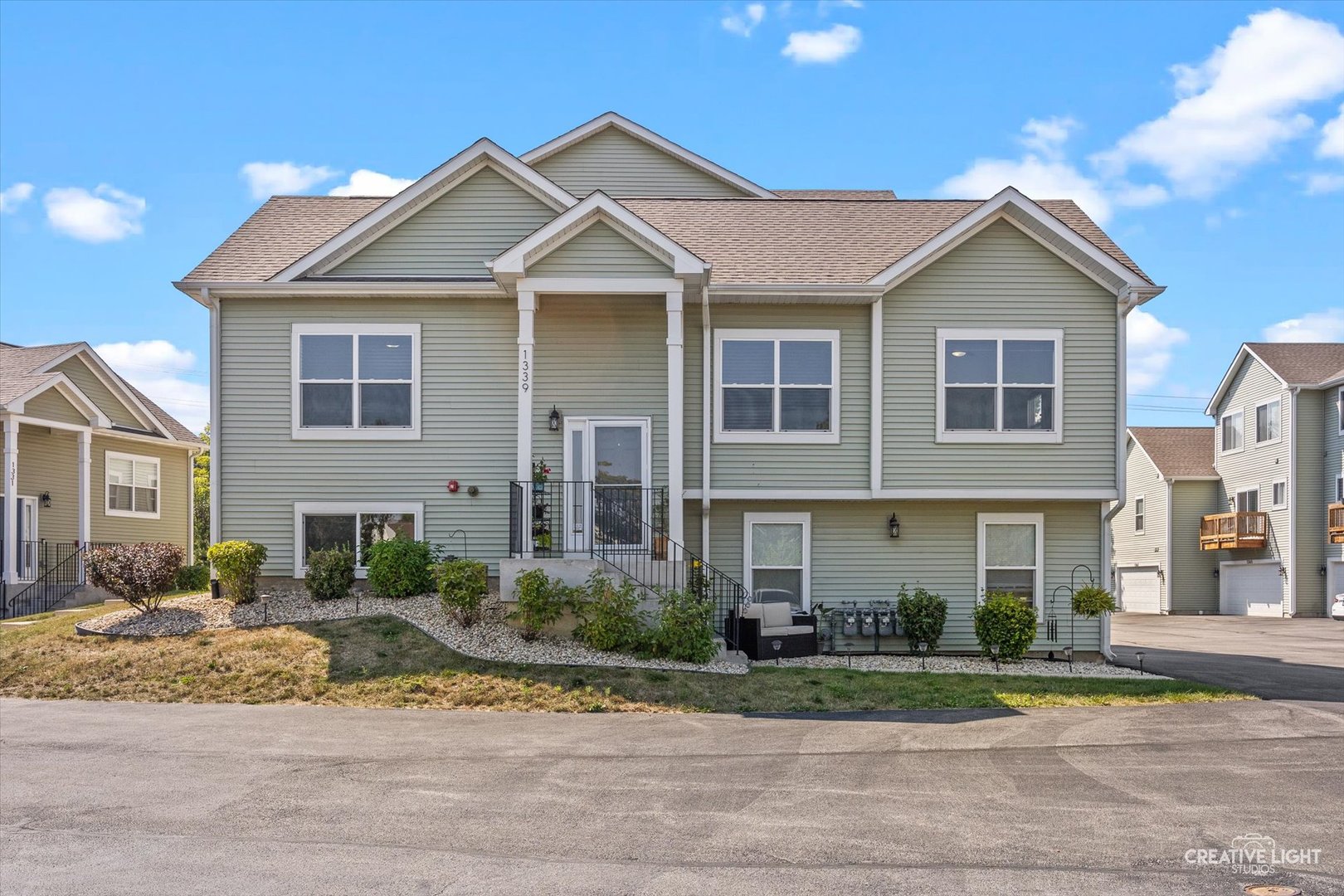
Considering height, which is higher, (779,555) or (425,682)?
(779,555)

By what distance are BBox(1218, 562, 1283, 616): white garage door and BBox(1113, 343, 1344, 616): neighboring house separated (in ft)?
0.14

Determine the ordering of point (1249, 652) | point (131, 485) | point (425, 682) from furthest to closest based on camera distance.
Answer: point (131, 485), point (1249, 652), point (425, 682)

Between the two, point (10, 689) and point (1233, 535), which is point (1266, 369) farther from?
point (10, 689)

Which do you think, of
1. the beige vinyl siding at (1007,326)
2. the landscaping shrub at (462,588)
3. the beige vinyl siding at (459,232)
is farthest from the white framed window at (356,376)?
the beige vinyl siding at (1007,326)

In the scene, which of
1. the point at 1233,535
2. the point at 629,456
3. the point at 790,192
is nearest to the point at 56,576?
the point at 629,456

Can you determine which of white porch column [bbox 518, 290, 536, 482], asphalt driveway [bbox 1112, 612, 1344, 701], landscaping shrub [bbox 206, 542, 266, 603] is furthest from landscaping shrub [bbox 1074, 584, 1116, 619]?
landscaping shrub [bbox 206, 542, 266, 603]

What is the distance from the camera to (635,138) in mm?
20953

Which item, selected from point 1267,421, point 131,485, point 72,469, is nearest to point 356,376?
point 72,469

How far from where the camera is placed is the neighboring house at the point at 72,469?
22.1 meters

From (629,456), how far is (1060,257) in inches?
287

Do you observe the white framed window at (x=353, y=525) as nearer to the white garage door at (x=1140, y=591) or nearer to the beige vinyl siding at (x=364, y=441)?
the beige vinyl siding at (x=364, y=441)

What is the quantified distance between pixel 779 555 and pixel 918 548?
216 centimetres

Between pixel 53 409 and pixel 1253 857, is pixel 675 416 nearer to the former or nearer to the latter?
pixel 1253 857

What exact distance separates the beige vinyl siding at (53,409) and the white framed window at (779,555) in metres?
15.3
